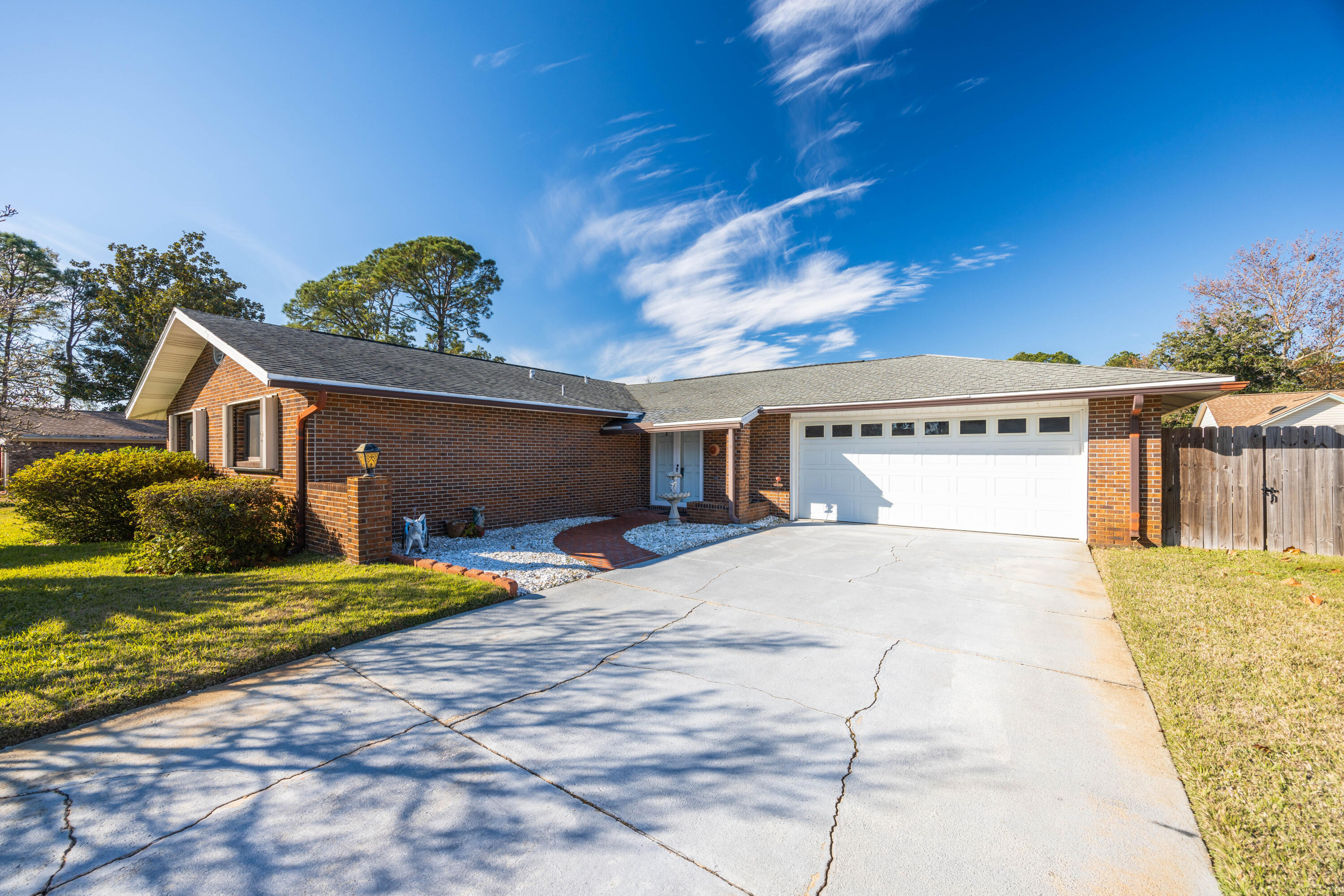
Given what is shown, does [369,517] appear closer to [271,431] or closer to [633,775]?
[271,431]

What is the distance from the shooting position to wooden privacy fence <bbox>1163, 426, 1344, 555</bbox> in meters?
7.02

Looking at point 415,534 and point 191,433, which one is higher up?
point 191,433

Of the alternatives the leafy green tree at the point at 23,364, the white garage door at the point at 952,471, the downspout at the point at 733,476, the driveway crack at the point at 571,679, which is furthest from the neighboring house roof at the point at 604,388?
the driveway crack at the point at 571,679

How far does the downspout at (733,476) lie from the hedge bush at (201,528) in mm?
8183

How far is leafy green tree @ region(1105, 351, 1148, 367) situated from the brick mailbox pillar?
139 feet

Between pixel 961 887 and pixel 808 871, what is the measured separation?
576 mm

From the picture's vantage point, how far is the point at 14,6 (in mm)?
6414

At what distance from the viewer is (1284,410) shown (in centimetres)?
1568

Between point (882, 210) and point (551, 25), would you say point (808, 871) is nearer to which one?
point (551, 25)

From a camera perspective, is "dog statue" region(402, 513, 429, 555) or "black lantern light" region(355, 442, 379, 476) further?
"dog statue" region(402, 513, 429, 555)

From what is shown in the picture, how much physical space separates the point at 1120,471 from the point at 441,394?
1171cm

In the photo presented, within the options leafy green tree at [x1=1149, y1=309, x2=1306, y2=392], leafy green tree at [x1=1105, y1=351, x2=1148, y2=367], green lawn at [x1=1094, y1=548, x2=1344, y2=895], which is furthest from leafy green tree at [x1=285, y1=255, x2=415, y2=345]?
leafy green tree at [x1=1105, y1=351, x2=1148, y2=367]

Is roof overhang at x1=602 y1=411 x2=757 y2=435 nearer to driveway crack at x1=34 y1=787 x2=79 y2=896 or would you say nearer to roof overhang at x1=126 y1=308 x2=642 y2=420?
roof overhang at x1=126 y1=308 x2=642 y2=420

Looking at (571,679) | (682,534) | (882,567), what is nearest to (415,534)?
(682,534)
